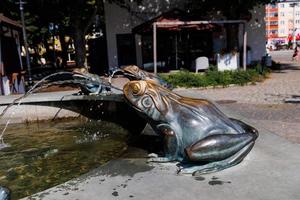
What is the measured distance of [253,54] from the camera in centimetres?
3047

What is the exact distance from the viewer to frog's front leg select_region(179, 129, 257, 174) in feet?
16.1

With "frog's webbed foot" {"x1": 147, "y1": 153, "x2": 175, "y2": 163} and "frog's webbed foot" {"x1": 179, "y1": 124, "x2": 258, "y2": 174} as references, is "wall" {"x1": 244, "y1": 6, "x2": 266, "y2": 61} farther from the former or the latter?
"frog's webbed foot" {"x1": 179, "y1": 124, "x2": 258, "y2": 174}

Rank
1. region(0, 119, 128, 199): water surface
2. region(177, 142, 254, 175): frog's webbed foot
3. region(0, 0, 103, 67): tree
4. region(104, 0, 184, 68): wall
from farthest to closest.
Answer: region(104, 0, 184, 68): wall
region(0, 0, 103, 67): tree
region(0, 119, 128, 199): water surface
region(177, 142, 254, 175): frog's webbed foot

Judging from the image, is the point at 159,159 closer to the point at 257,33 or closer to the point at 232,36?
the point at 232,36

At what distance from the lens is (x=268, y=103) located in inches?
524

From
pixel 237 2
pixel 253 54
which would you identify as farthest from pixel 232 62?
pixel 253 54

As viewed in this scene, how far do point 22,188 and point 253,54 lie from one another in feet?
87.4

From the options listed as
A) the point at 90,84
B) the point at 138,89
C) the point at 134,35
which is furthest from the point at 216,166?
the point at 134,35

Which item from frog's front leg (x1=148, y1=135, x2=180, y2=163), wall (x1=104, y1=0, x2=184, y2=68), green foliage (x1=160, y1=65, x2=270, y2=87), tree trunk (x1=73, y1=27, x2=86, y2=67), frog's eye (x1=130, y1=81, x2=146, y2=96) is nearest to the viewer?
frog's eye (x1=130, y1=81, x2=146, y2=96)

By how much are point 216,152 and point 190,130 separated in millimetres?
439

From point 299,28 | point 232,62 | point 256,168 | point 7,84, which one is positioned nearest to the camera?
point 256,168

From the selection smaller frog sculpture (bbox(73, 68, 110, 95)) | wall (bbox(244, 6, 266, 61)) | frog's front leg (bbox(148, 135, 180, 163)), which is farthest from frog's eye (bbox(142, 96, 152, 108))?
wall (bbox(244, 6, 266, 61))

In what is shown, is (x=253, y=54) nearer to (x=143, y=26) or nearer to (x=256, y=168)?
(x=143, y=26)

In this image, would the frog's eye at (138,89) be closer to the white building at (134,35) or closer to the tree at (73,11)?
the tree at (73,11)
